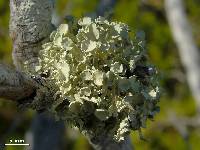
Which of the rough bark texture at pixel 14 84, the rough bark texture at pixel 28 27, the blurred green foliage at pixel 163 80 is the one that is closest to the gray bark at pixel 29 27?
the rough bark texture at pixel 28 27

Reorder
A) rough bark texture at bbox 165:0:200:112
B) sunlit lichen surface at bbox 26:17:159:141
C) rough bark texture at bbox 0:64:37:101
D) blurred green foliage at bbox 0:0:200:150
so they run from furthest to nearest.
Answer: blurred green foliage at bbox 0:0:200:150, rough bark texture at bbox 165:0:200:112, sunlit lichen surface at bbox 26:17:159:141, rough bark texture at bbox 0:64:37:101

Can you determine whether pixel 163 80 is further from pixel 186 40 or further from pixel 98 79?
pixel 98 79

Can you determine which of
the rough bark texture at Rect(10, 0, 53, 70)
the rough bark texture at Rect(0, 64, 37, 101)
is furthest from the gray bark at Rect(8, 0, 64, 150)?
the rough bark texture at Rect(0, 64, 37, 101)

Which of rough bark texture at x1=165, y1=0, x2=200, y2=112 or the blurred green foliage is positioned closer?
rough bark texture at x1=165, y1=0, x2=200, y2=112

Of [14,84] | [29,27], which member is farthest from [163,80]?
[14,84]

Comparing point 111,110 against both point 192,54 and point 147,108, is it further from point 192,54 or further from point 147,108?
point 192,54

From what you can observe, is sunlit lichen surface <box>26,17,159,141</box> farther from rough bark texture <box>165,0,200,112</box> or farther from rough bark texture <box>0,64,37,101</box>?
rough bark texture <box>165,0,200,112</box>

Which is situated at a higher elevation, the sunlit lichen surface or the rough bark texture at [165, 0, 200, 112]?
the rough bark texture at [165, 0, 200, 112]
